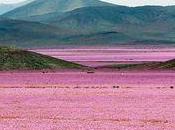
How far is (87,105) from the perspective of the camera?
32906 mm

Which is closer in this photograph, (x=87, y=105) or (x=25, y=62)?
(x=87, y=105)

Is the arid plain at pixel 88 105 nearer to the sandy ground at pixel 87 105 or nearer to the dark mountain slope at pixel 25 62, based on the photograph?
the sandy ground at pixel 87 105

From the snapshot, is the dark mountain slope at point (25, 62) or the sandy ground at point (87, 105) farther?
the dark mountain slope at point (25, 62)

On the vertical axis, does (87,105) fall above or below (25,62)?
below

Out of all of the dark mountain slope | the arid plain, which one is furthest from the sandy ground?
the dark mountain slope

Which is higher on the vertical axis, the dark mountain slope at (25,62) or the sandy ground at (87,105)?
the dark mountain slope at (25,62)

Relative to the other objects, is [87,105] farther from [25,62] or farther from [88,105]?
[25,62]

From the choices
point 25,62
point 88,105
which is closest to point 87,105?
point 88,105

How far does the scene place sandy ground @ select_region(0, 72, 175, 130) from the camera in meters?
24.9

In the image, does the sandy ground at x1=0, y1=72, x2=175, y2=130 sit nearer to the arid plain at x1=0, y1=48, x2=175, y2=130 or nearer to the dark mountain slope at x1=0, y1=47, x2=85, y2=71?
the arid plain at x1=0, y1=48, x2=175, y2=130

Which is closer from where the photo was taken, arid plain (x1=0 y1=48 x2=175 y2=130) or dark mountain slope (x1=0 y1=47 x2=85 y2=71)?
arid plain (x1=0 y1=48 x2=175 y2=130)

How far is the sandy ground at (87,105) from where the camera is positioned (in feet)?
81.6

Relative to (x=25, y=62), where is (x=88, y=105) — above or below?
below

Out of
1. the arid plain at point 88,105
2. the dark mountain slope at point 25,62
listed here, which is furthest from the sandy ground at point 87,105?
the dark mountain slope at point 25,62
